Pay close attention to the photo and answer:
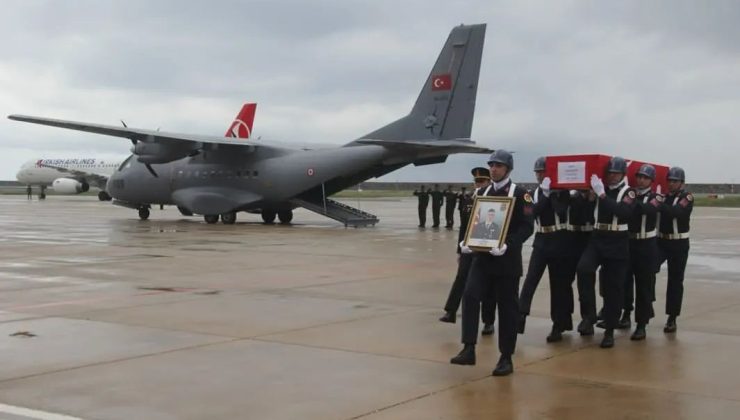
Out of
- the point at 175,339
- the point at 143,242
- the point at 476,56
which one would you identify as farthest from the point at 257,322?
the point at 476,56

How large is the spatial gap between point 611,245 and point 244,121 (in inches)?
1886

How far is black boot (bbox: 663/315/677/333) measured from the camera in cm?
896

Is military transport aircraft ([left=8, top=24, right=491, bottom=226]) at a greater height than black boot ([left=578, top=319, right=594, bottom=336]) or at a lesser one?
greater

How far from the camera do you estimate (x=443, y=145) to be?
26859 millimetres

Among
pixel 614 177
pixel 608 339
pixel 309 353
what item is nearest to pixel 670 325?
pixel 608 339

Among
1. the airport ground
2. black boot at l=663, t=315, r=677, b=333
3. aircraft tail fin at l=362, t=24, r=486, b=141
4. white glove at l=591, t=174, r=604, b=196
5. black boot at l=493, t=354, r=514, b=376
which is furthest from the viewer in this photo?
aircraft tail fin at l=362, t=24, r=486, b=141

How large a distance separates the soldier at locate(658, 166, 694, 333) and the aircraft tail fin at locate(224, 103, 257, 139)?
46109 millimetres

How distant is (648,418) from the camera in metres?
5.54

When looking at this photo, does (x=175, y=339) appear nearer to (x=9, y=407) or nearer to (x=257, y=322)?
(x=257, y=322)

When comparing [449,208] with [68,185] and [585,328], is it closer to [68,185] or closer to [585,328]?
[585,328]

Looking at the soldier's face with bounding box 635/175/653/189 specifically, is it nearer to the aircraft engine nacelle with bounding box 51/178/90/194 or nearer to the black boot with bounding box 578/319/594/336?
the black boot with bounding box 578/319/594/336

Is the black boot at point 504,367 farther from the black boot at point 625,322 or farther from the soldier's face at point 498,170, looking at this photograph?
the black boot at point 625,322

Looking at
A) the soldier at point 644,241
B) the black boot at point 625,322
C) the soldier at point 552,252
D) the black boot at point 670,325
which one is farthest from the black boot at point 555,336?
the black boot at point 670,325

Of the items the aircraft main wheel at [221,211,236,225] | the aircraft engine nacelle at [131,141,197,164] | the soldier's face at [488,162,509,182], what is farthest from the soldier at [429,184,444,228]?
the soldier's face at [488,162,509,182]
